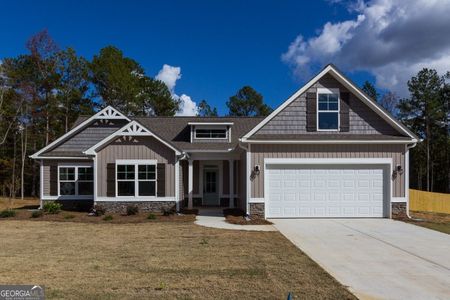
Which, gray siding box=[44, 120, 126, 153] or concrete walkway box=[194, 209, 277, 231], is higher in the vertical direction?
gray siding box=[44, 120, 126, 153]

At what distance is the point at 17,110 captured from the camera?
1284 inches

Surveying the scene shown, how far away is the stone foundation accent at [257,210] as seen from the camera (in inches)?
587

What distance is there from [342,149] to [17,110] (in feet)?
93.0

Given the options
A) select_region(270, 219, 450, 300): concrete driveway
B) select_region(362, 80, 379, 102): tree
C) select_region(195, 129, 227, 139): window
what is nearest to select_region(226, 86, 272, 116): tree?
select_region(362, 80, 379, 102): tree

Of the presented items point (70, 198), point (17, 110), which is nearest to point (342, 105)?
point (70, 198)

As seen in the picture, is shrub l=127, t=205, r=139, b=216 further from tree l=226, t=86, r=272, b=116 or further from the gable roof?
tree l=226, t=86, r=272, b=116

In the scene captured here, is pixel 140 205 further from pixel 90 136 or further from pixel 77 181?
pixel 90 136

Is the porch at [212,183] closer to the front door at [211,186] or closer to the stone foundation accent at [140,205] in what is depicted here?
the front door at [211,186]

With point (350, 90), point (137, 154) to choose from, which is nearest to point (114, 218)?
point (137, 154)

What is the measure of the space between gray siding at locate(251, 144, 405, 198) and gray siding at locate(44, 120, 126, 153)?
30.2 ft

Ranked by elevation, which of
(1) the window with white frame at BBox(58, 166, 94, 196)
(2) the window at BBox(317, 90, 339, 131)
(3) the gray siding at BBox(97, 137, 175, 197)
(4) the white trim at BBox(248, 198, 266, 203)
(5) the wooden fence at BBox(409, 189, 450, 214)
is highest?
(2) the window at BBox(317, 90, 339, 131)

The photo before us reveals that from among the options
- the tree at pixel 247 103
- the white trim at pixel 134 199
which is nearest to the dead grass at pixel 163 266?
the white trim at pixel 134 199

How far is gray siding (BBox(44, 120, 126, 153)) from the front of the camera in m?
20.3

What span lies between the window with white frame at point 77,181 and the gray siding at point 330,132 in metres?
9.61
